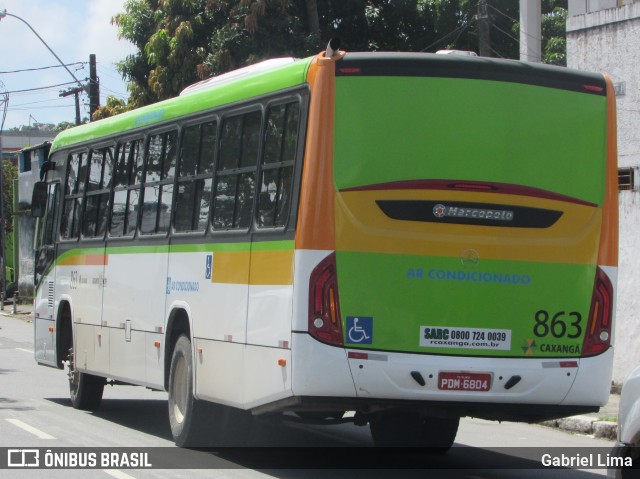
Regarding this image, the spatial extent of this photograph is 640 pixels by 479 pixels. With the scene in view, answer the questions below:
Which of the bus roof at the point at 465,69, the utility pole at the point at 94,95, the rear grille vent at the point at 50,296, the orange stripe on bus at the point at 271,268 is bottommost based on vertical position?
the rear grille vent at the point at 50,296

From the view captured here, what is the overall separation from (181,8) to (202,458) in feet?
61.3

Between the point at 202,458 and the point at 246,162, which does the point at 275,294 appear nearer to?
the point at 246,162

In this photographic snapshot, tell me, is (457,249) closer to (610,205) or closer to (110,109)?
(610,205)

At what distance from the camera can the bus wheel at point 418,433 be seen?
36.3 feet

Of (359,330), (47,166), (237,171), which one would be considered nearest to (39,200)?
(47,166)

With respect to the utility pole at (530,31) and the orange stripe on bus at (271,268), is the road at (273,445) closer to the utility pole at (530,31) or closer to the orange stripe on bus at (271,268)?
the orange stripe on bus at (271,268)

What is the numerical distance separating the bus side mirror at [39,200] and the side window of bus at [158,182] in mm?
3912

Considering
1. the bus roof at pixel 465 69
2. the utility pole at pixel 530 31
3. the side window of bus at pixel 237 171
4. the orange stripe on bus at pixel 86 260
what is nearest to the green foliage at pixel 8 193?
the utility pole at pixel 530 31

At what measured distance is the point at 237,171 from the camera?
984 cm

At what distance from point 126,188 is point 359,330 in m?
5.00

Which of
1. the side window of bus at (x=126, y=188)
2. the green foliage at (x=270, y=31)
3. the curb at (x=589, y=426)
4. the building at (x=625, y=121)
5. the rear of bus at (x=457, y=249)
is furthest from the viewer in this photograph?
the green foliage at (x=270, y=31)

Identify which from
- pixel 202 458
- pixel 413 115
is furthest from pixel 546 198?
pixel 202 458

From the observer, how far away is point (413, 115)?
8680 mm

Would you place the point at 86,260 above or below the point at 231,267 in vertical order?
above
